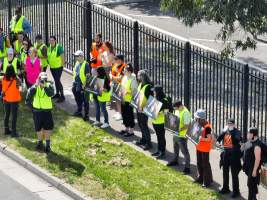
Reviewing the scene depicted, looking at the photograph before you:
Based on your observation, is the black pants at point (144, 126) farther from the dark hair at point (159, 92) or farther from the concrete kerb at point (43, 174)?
the concrete kerb at point (43, 174)

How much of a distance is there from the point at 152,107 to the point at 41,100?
7.85ft

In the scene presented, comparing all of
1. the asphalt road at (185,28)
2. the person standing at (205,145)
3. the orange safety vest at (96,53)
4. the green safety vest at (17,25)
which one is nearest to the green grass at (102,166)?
the person standing at (205,145)

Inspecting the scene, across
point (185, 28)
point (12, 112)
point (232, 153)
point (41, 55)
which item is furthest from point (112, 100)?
point (185, 28)

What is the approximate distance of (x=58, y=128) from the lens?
22000mm

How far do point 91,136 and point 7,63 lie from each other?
2.80 metres

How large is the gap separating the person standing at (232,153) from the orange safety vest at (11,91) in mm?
5478

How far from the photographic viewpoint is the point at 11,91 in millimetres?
21219

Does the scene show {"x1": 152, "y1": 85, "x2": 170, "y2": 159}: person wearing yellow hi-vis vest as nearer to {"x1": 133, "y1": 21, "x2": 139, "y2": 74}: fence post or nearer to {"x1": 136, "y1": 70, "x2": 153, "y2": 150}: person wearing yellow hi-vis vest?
{"x1": 136, "y1": 70, "x2": 153, "y2": 150}: person wearing yellow hi-vis vest

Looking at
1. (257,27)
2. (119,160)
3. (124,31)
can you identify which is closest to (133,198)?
(119,160)

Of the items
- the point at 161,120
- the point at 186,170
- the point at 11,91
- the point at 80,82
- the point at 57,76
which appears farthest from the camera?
the point at 57,76

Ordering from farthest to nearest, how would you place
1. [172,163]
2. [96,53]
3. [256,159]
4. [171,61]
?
1. [96,53]
2. [171,61]
3. [172,163]
4. [256,159]

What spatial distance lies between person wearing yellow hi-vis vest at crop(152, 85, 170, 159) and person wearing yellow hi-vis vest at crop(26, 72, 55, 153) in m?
2.26

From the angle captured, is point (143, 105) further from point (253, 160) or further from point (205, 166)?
point (253, 160)

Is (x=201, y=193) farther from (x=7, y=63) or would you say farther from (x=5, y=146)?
(x=7, y=63)
